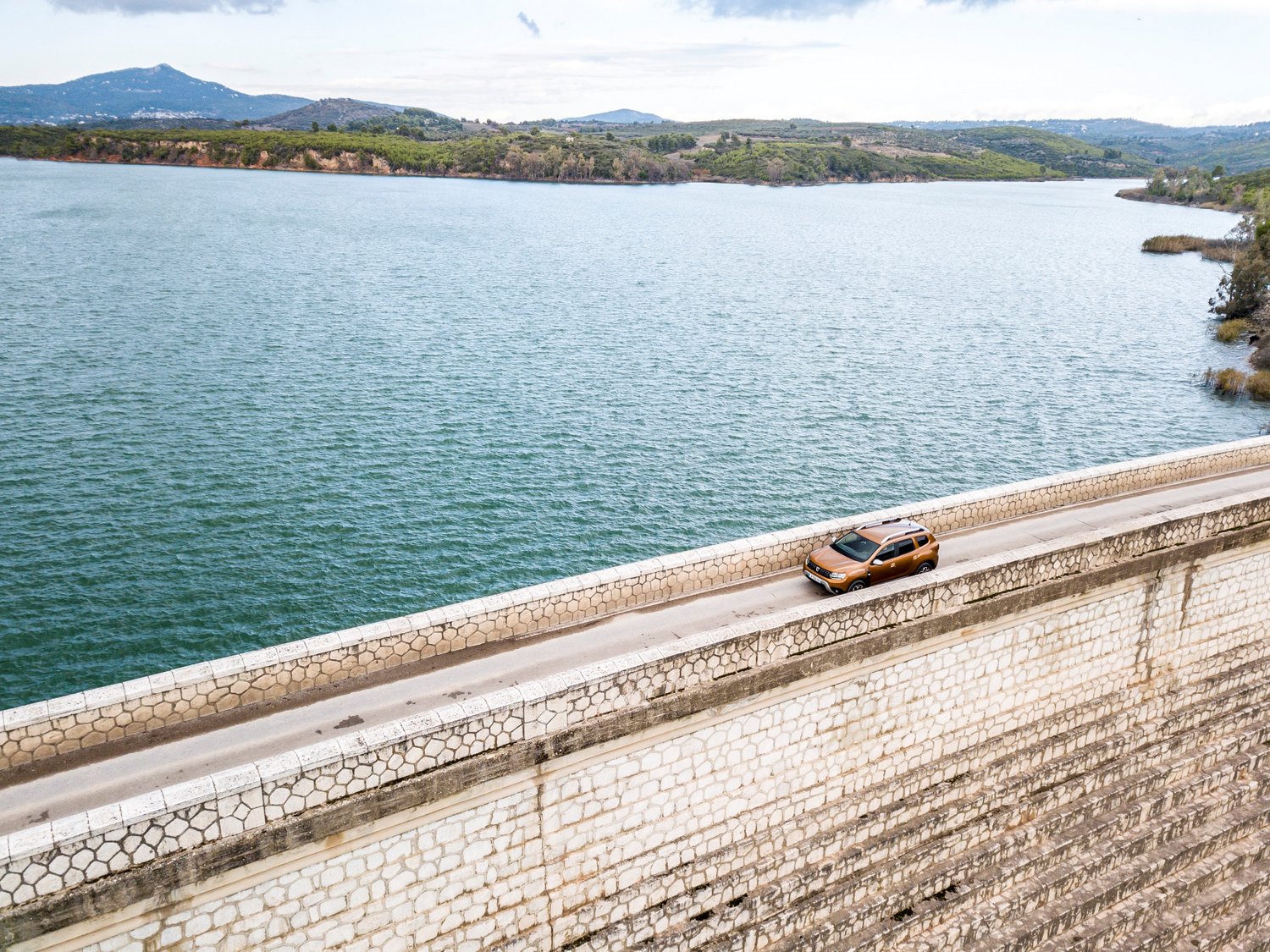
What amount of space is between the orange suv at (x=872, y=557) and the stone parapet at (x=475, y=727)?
142 centimetres

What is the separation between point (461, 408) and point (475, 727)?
3755cm

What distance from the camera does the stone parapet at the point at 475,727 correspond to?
10.9m

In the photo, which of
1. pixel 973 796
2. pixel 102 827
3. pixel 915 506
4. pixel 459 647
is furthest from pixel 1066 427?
pixel 102 827

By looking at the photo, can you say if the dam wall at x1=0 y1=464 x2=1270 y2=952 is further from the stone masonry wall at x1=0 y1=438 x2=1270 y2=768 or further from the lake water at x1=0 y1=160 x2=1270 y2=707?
the lake water at x1=0 y1=160 x2=1270 y2=707

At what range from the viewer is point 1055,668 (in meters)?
20.7

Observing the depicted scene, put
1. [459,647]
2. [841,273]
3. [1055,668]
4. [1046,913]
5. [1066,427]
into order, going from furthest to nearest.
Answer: [841,273] < [1066,427] < [1055,668] < [1046,913] < [459,647]

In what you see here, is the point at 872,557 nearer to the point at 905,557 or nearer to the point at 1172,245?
the point at 905,557

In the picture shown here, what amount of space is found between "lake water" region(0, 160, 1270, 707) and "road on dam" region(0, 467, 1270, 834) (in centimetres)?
1390

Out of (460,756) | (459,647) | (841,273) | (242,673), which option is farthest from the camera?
(841,273)

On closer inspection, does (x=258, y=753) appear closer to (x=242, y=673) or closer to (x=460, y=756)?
(x=242, y=673)

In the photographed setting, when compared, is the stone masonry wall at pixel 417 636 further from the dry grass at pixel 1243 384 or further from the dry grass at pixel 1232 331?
the dry grass at pixel 1232 331

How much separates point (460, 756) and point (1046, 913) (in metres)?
13.4

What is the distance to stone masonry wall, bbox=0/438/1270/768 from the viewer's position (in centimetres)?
1399

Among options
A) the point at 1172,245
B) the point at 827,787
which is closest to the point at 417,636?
the point at 827,787
